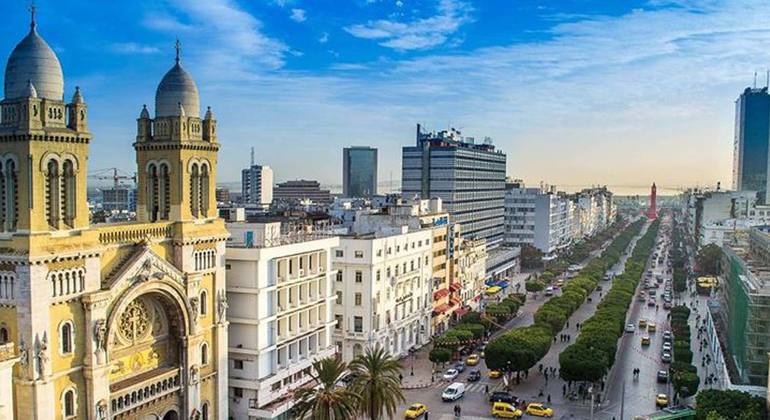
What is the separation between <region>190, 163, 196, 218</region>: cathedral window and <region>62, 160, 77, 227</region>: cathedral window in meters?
13.0

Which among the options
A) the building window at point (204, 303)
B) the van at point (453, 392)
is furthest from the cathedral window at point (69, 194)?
the van at point (453, 392)

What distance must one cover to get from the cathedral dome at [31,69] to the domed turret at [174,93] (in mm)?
12669

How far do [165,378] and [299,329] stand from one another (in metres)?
19.1

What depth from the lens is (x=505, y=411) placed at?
Answer: 7444cm

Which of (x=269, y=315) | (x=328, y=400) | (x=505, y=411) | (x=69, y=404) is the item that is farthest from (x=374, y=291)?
(x=69, y=404)

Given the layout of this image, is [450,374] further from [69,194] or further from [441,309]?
[69,194]

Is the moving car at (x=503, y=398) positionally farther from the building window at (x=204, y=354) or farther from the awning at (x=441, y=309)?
the awning at (x=441, y=309)

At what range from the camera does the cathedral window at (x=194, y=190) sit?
62562mm

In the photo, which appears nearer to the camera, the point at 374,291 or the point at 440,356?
the point at 440,356

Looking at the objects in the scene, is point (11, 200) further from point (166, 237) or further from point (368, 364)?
point (368, 364)

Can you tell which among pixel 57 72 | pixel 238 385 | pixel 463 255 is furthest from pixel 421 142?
pixel 57 72

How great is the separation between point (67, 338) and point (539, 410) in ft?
160

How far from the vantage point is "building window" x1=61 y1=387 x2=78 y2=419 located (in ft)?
162

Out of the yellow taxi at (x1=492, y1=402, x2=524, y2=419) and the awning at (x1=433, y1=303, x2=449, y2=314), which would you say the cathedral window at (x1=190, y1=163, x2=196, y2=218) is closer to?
the yellow taxi at (x1=492, y1=402, x2=524, y2=419)
